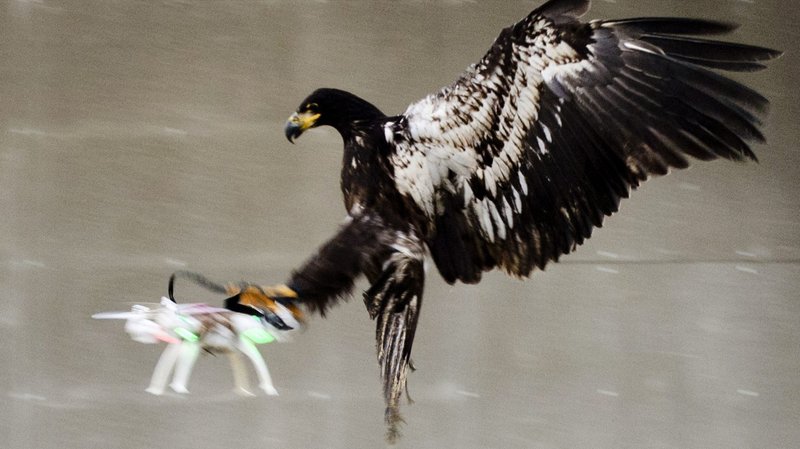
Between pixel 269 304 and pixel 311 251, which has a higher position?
pixel 311 251

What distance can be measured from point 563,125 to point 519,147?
104 millimetres

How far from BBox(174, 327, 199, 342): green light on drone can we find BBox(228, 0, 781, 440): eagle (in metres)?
0.10

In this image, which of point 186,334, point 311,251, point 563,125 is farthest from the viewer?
point 311,251

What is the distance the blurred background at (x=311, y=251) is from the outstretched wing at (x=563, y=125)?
46.3 inches

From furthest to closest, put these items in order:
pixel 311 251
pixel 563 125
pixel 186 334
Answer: pixel 311 251
pixel 563 125
pixel 186 334

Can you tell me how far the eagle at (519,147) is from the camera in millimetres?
1926

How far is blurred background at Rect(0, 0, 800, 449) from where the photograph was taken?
10.9ft

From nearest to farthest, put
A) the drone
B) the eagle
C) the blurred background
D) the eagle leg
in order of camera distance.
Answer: the drone → the eagle → the eagle leg → the blurred background

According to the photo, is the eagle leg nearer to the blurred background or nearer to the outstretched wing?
the outstretched wing

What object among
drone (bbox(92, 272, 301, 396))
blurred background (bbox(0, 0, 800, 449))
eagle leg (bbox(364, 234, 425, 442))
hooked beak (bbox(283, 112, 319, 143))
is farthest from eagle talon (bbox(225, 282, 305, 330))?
blurred background (bbox(0, 0, 800, 449))

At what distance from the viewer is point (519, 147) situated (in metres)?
2.10

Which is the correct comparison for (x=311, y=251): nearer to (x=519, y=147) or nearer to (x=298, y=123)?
(x=298, y=123)

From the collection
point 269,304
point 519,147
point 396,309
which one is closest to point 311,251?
point 396,309

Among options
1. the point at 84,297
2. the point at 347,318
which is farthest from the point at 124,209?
the point at 347,318
